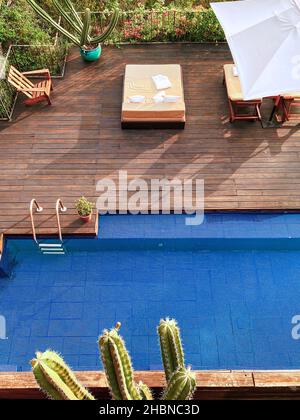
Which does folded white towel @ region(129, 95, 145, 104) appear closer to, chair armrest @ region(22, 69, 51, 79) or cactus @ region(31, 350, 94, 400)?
chair armrest @ region(22, 69, 51, 79)

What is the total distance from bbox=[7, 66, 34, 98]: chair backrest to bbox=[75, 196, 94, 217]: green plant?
11.6 ft

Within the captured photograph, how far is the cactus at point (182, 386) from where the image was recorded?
3.38 metres

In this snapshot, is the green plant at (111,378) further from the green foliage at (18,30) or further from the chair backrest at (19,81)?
the green foliage at (18,30)

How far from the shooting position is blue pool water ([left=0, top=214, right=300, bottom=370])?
7164mm

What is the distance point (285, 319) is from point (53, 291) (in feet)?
14.2

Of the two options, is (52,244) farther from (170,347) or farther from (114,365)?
(114,365)

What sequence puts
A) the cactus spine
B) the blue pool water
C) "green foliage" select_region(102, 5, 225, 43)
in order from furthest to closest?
"green foliage" select_region(102, 5, 225, 43) → the blue pool water → the cactus spine

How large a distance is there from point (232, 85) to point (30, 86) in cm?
489

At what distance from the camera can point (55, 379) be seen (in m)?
3.30

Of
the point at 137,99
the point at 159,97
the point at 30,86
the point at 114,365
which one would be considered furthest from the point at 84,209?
the point at 114,365

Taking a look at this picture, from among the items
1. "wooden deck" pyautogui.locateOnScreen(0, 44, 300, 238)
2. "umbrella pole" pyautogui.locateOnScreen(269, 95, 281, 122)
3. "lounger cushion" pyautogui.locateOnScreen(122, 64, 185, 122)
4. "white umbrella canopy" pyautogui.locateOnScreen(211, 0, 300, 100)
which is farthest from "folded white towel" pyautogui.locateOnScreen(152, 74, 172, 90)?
"umbrella pole" pyautogui.locateOnScreen(269, 95, 281, 122)

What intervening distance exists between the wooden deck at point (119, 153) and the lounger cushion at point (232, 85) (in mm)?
544

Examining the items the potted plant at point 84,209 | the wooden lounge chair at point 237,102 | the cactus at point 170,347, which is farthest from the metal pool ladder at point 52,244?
the wooden lounge chair at point 237,102

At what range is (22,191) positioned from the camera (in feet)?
28.5
